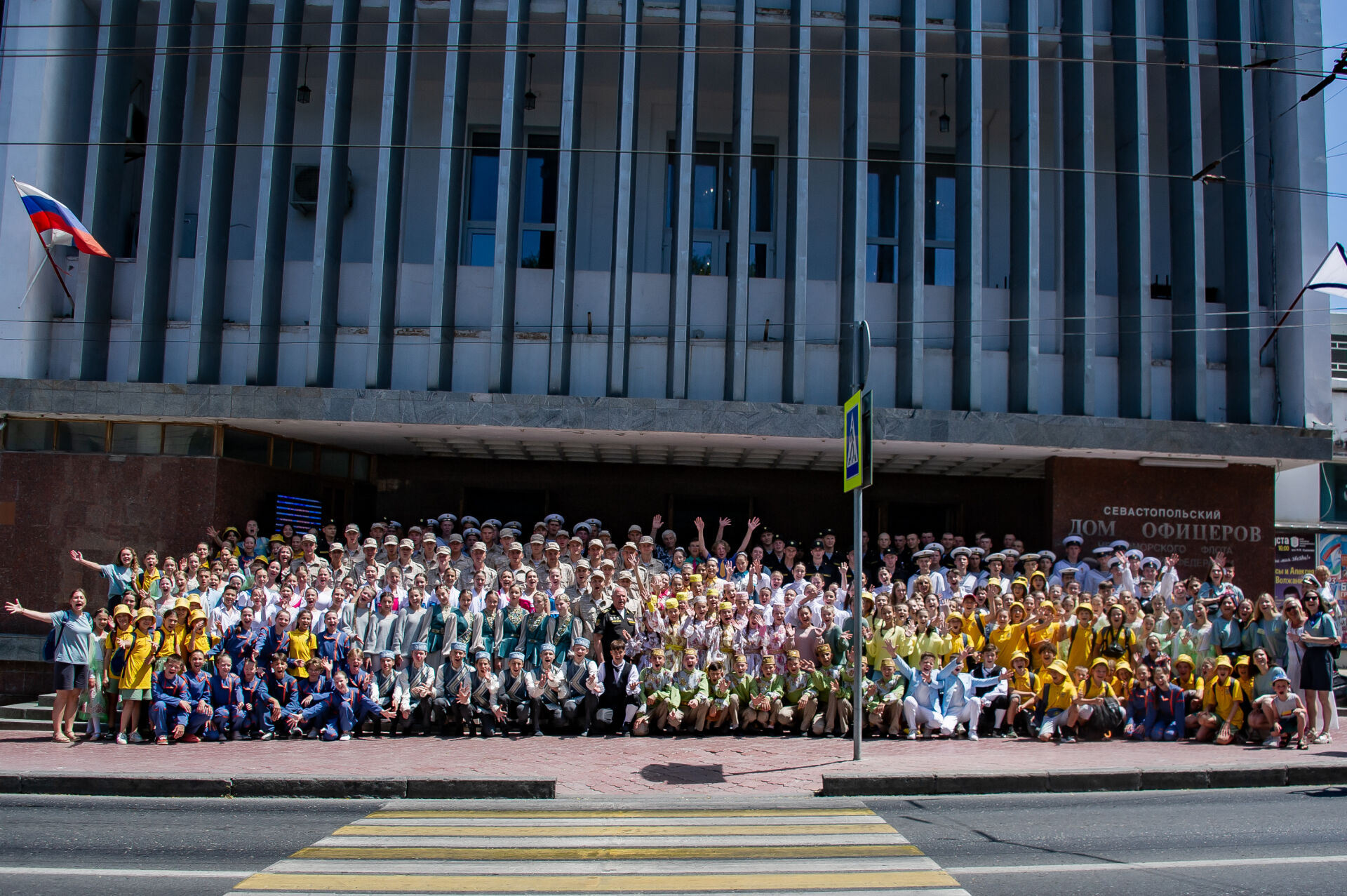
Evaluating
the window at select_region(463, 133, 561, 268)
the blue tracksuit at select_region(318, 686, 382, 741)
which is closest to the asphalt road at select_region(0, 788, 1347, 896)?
the blue tracksuit at select_region(318, 686, 382, 741)

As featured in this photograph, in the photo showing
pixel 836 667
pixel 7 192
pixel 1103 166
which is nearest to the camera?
pixel 836 667

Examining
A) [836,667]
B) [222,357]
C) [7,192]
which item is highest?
[7,192]

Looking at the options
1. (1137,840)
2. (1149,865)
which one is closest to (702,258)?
(1137,840)

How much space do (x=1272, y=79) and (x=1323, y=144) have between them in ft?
4.59

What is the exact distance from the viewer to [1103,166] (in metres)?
17.9

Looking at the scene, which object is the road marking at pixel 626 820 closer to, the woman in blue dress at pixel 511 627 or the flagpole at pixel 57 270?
the woman in blue dress at pixel 511 627

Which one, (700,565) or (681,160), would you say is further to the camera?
(681,160)

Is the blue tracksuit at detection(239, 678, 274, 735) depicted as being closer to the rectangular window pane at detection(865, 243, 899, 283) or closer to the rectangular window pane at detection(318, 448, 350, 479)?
the rectangular window pane at detection(318, 448, 350, 479)

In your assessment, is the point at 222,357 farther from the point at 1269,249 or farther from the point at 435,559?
the point at 1269,249

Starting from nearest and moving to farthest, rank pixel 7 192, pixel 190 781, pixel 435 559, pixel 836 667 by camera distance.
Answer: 1. pixel 190 781
2. pixel 836 667
3. pixel 435 559
4. pixel 7 192

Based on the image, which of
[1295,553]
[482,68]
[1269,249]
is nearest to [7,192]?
[482,68]

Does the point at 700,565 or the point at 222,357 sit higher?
the point at 222,357

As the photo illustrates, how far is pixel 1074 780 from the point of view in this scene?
8.82m

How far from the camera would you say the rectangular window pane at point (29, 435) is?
15289 mm
